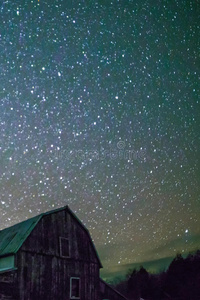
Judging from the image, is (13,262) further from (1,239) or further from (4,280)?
(1,239)

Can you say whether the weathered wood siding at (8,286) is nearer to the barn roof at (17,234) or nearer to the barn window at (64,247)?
the barn roof at (17,234)

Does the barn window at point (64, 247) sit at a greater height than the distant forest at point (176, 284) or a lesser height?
greater

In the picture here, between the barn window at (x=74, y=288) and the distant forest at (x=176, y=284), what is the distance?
25745 millimetres

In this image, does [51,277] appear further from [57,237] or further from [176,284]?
[176,284]

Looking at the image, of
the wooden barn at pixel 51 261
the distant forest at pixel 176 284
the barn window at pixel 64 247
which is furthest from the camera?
the distant forest at pixel 176 284

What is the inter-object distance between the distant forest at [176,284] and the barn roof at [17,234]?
28.9 metres

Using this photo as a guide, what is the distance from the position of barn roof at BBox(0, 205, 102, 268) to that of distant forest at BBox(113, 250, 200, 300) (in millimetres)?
28894

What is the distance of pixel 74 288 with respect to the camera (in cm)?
2262

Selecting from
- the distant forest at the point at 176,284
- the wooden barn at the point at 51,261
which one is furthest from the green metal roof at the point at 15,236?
the distant forest at the point at 176,284

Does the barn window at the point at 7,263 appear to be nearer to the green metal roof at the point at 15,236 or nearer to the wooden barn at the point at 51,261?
the wooden barn at the point at 51,261

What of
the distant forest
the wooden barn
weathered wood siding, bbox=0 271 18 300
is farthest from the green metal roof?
the distant forest

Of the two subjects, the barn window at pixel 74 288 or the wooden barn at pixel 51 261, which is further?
the barn window at pixel 74 288

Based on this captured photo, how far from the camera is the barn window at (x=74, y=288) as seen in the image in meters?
22.3

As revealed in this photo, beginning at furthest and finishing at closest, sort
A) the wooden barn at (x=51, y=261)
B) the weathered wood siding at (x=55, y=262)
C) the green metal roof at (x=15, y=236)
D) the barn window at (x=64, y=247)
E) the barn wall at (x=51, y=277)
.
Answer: the barn window at (x=64, y=247) → the green metal roof at (x=15, y=236) → the weathered wood siding at (x=55, y=262) → the barn wall at (x=51, y=277) → the wooden barn at (x=51, y=261)
